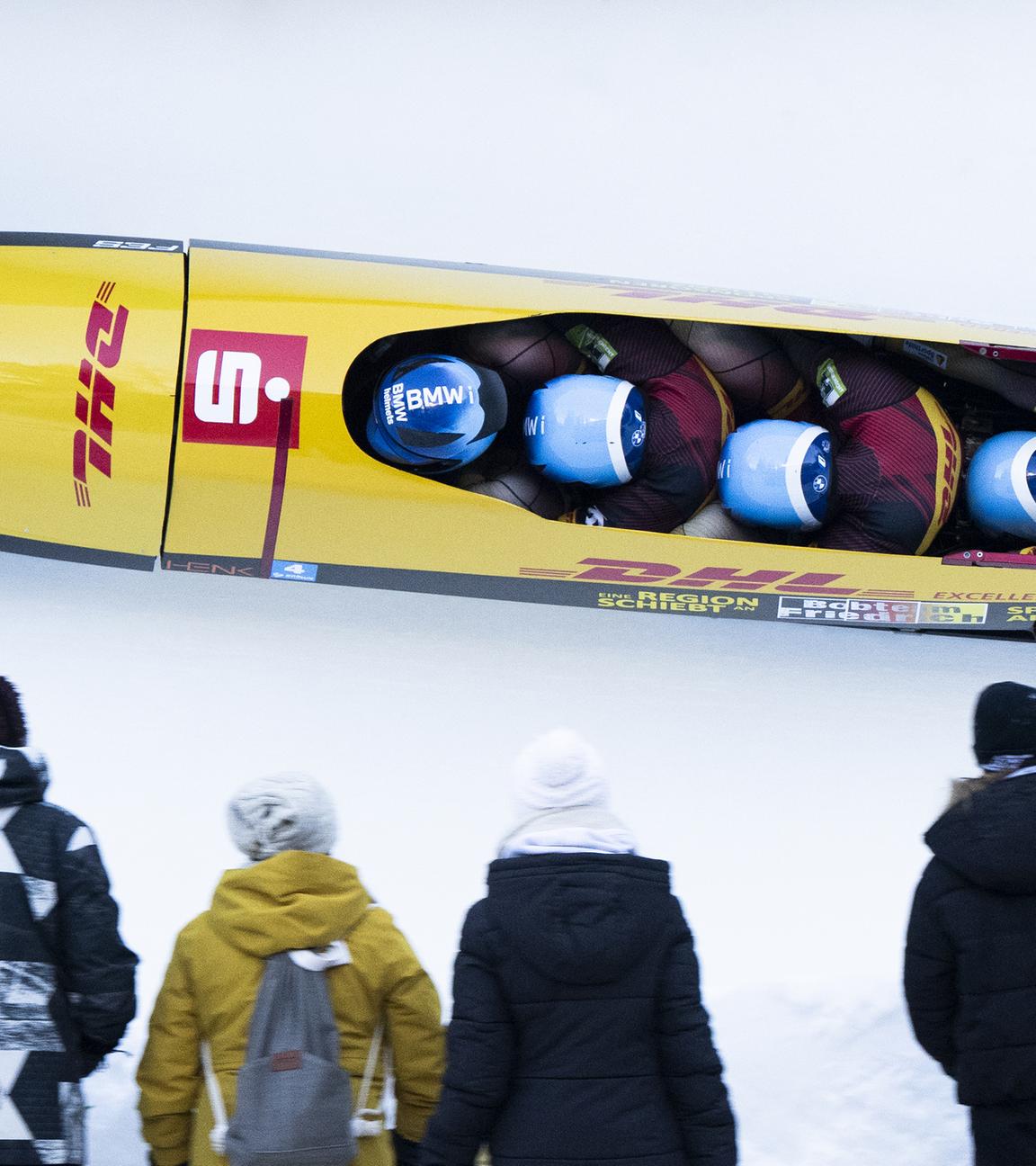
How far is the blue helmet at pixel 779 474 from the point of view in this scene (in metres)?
3.21

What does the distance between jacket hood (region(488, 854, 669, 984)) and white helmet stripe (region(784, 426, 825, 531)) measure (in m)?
1.72

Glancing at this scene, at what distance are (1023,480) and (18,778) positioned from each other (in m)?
2.53

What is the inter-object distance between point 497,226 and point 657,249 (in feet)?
1.58

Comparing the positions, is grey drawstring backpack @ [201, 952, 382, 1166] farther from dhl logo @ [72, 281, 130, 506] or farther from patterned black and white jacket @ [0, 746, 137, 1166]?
dhl logo @ [72, 281, 130, 506]

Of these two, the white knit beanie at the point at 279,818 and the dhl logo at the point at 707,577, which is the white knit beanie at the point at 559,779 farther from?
the dhl logo at the point at 707,577

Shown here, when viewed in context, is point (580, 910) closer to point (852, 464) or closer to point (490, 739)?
point (490, 739)

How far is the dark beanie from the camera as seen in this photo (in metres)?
1.90

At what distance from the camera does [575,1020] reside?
1656mm

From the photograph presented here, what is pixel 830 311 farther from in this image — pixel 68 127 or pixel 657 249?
pixel 68 127

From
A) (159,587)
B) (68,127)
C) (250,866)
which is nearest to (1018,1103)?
(250,866)

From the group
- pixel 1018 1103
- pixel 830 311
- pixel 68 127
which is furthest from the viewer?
pixel 68 127

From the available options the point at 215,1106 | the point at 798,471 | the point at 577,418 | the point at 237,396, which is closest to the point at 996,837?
the point at 215,1106

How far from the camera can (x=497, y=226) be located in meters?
3.86

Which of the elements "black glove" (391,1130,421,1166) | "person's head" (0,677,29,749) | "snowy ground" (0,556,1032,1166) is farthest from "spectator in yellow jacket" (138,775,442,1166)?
"snowy ground" (0,556,1032,1166)
